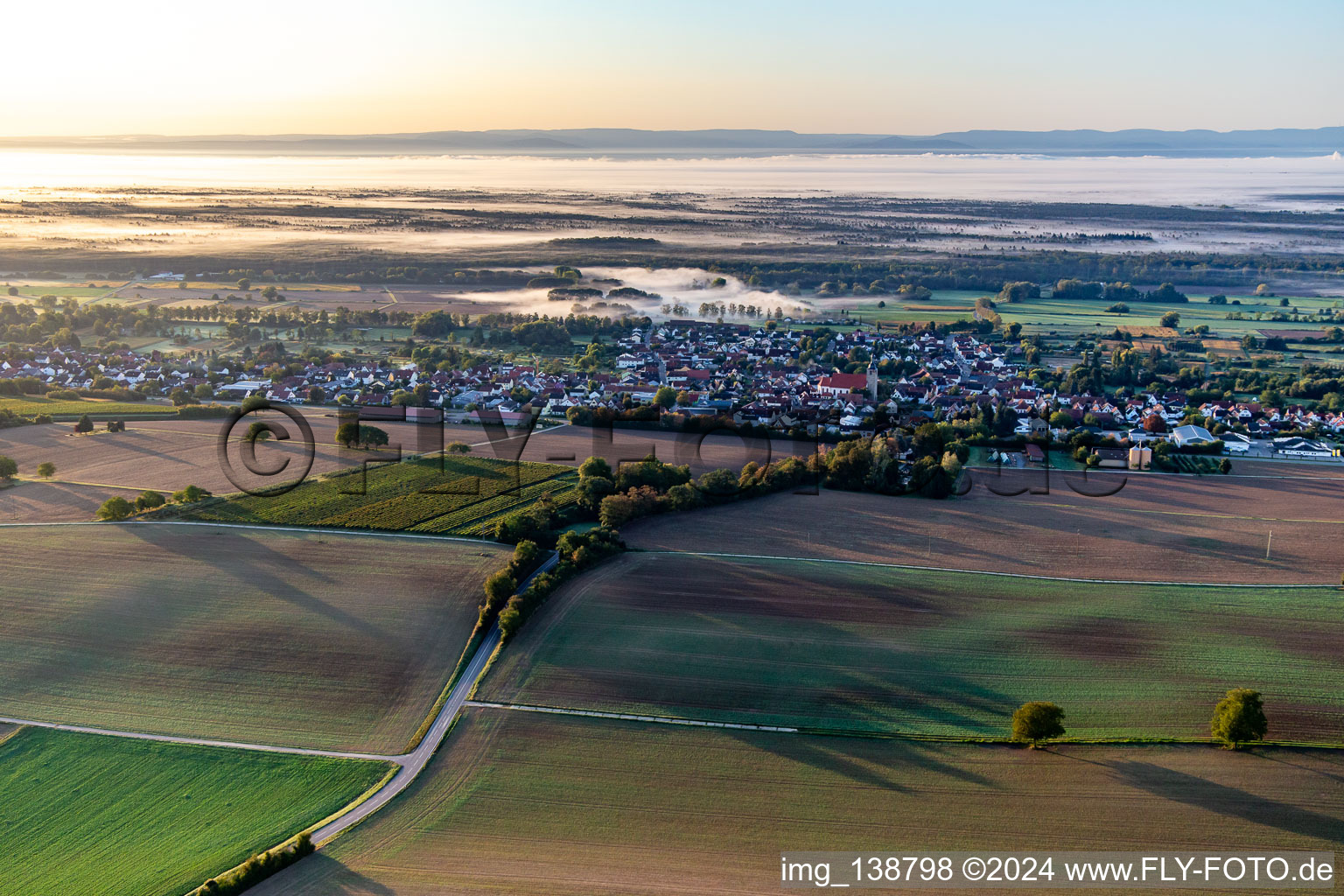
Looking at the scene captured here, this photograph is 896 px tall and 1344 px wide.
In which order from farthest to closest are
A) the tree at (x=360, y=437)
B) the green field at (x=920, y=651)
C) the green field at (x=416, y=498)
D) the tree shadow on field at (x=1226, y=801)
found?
1. the tree at (x=360, y=437)
2. the green field at (x=416, y=498)
3. the green field at (x=920, y=651)
4. the tree shadow on field at (x=1226, y=801)

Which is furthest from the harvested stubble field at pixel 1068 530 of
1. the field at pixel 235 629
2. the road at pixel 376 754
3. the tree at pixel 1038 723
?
the road at pixel 376 754

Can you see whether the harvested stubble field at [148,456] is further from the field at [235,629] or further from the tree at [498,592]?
the tree at [498,592]

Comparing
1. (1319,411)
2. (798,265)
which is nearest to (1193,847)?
(1319,411)

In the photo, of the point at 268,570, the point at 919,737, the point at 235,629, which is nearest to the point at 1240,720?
the point at 919,737

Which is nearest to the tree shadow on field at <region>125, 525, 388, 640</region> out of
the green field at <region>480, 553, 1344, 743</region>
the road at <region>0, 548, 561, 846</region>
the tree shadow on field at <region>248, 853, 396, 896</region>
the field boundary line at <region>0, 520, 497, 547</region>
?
the field boundary line at <region>0, 520, 497, 547</region>

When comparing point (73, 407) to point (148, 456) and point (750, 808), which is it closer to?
point (148, 456)

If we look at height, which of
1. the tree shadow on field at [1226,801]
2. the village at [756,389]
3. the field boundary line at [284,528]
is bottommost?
the tree shadow on field at [1226,801]
